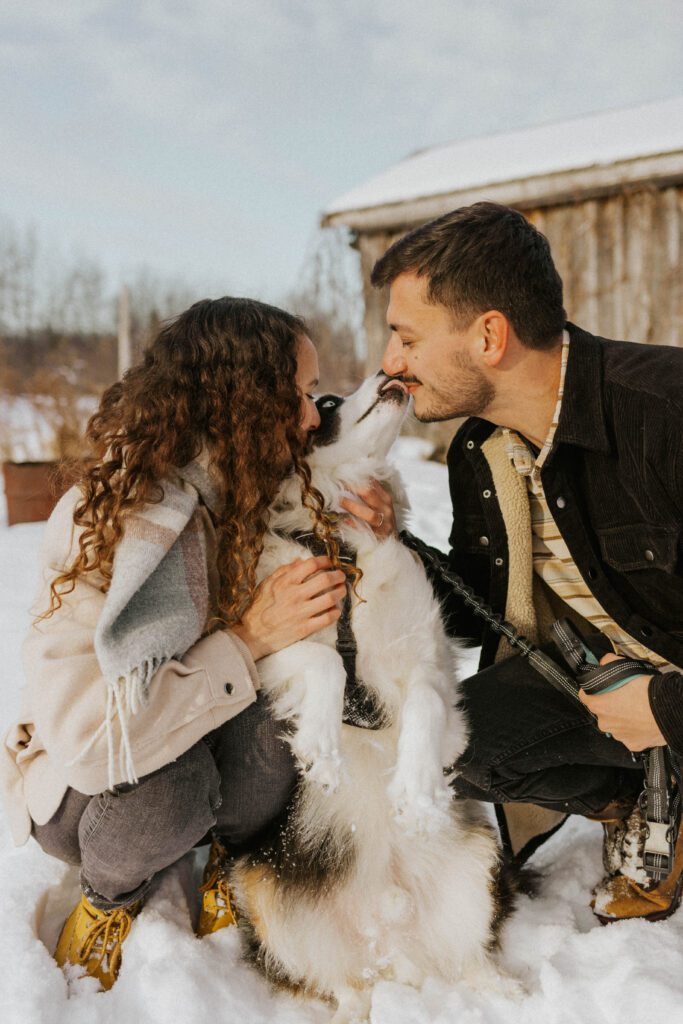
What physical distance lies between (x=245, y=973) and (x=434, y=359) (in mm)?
1691

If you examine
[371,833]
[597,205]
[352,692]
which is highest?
[597,205]

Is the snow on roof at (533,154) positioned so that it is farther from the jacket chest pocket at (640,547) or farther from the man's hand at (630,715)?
the man's hand at (630,715)

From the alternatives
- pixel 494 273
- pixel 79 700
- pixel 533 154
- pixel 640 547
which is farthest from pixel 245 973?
pixel 533 154

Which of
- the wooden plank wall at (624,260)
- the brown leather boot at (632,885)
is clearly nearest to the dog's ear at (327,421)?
the brown leather boot at (632,885)

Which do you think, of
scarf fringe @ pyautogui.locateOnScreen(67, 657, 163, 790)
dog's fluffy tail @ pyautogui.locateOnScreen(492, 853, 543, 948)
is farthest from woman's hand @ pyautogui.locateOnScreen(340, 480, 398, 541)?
dog's fluffy tail @ pyautogui.locateOnScreen(492, 853, 543, 948)

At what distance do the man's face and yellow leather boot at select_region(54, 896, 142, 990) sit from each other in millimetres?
1557

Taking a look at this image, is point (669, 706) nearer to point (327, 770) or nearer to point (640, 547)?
point (640, 547)

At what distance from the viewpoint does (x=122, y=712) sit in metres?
1.70

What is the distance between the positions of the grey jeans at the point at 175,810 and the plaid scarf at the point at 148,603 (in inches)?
4.7

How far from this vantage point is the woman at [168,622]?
1.76 m

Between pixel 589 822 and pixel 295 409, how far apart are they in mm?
1714

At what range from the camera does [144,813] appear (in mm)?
1825

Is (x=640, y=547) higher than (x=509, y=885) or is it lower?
higher

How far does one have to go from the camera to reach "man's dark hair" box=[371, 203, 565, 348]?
2.27 m
